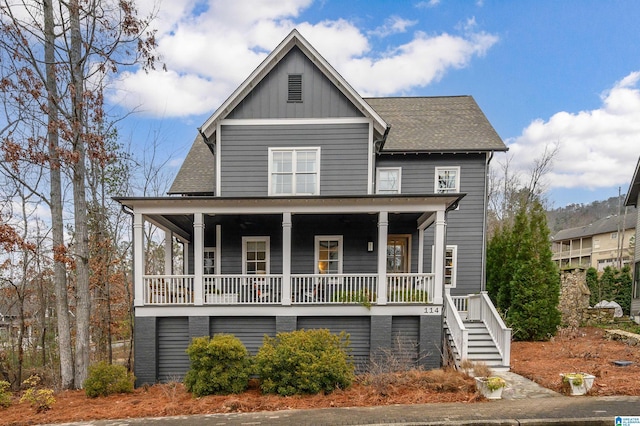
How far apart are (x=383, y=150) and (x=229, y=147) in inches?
219

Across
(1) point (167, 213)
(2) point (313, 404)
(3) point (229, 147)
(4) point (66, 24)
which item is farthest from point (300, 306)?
(4) point (66, 24)

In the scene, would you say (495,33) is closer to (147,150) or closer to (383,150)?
(383,150)

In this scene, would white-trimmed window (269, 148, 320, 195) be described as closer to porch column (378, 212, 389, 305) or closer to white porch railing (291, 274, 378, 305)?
porch column (378, 212, 389, 305)

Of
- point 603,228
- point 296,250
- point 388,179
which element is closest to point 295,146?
point 296,250

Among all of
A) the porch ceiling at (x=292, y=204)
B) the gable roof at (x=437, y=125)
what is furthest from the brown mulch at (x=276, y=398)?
the gable roof at (x=437, y=125)

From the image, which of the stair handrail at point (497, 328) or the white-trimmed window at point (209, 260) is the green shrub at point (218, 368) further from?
the stair handrail at point (497, 328)

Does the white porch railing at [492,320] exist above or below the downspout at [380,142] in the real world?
below

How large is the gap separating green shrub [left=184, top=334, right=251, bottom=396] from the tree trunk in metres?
4.59

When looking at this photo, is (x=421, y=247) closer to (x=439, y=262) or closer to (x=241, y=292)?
(x=439, y=262)

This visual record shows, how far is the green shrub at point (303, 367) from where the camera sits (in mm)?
6969

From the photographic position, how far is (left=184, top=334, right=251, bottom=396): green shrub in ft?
23.8

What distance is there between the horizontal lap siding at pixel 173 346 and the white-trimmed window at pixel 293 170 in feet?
15.4

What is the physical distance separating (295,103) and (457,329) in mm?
8221

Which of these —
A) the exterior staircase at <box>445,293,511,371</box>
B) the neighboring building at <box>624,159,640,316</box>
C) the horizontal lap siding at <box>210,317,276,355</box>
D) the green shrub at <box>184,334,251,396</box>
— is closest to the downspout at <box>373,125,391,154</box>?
the exterior staircase at <box>445,293,511,371</box>
